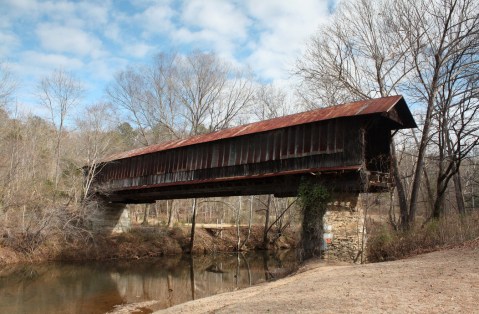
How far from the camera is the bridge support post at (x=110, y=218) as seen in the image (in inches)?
1080

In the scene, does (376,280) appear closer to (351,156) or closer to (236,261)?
(351,156)

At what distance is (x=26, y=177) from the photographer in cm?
2872

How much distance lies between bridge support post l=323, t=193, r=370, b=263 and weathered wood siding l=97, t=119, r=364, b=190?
1.46m

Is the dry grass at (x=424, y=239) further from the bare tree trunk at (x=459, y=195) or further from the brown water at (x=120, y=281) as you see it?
the bare tree trunk at (x=459, y=195)

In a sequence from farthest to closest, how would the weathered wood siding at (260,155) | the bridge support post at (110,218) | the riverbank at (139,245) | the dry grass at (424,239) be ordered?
1. the bridge support post at (110,218)
2. the riverbank at (139,245)
3. the weathered wood siding at (260,155)
4. the dry grass at (424,239)

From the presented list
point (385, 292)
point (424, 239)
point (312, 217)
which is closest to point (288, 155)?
point (312, 217)

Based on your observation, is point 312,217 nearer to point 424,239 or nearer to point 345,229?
point 345,229

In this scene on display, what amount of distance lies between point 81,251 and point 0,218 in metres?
5.03

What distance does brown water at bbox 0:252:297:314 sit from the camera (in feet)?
46.4

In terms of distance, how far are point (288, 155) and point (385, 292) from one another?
361 inches

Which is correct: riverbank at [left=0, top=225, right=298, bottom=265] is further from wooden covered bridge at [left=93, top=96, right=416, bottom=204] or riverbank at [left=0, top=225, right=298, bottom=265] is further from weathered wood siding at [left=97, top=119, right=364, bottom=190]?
wooden covered bridge at [left=93, top=96, right=416, bottom=204]

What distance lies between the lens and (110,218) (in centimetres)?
2839

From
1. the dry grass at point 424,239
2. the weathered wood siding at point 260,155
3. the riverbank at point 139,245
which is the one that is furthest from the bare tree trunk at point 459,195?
the riverbank at point 139,245

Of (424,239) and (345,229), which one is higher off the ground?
(345,229)
